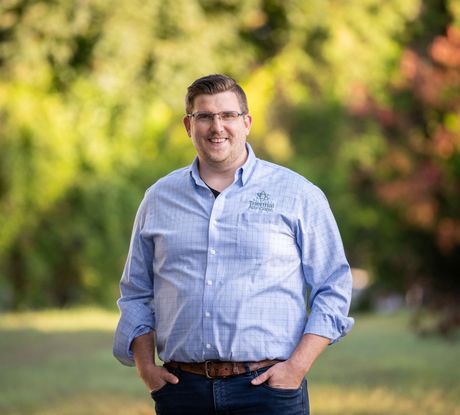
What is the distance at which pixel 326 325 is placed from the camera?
4.34m

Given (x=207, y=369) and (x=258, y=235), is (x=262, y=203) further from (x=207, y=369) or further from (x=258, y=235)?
(x=207, y=369)

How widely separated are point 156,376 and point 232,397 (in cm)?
32

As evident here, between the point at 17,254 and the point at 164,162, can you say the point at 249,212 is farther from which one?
the point at 164,162

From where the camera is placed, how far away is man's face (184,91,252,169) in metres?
4.43

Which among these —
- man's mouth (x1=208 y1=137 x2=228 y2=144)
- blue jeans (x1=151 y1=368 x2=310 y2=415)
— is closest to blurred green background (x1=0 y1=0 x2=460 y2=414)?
blue jeans (x1=151 y1=368 x2=310 y2=415)

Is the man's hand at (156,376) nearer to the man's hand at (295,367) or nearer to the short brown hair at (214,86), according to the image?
the man's hand at (295,367)

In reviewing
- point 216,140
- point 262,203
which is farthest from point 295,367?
point 216,140

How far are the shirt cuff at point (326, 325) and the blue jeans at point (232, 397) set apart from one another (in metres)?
0.22

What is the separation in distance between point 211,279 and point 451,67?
494 inches

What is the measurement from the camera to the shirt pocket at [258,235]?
14.3 ft

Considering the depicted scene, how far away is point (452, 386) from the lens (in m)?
12.7

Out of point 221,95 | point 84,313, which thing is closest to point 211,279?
point 221,95

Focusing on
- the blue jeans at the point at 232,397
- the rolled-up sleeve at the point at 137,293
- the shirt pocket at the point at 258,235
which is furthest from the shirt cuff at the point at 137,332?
the shirt pocket at the point at 258,235

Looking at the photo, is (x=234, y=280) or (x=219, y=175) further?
(x=219, y=175)
